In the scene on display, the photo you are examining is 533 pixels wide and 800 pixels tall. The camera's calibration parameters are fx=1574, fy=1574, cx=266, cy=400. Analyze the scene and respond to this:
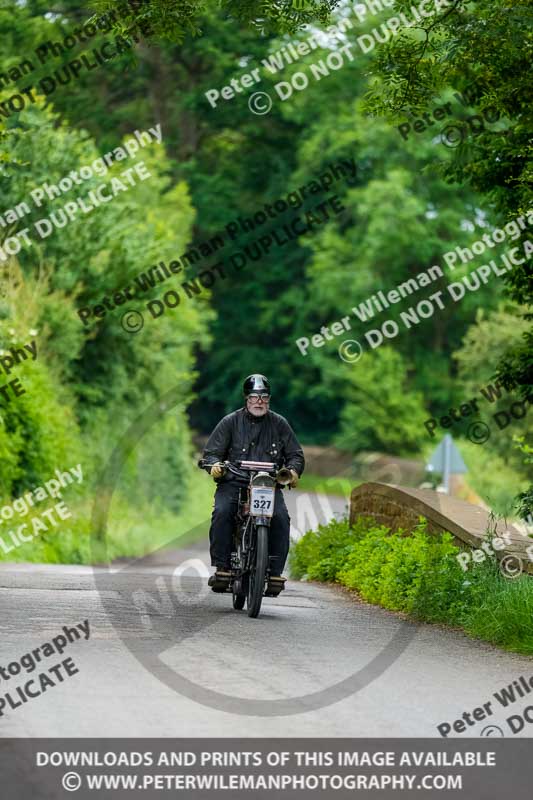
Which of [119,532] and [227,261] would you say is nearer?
[119,532]

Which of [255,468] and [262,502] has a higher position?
[255,468]

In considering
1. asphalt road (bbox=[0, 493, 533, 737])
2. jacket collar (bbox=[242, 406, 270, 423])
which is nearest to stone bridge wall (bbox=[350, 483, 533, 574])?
asphalt road (bbox=[0, 493, 533, 737])

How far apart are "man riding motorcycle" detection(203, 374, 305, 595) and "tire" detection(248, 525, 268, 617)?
25cm

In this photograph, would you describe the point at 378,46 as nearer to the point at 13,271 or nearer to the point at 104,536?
the point at 13,271

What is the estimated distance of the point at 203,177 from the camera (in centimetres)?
6044

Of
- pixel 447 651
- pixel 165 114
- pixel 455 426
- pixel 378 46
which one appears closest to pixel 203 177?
pixel 165 114

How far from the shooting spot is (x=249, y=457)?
12977 mm

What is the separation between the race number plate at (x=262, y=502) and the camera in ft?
40.9

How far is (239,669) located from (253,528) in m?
3.06

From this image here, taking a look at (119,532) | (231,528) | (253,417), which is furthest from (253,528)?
(119,532)

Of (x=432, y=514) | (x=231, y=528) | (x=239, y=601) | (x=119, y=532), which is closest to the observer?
(x=231, y=528)

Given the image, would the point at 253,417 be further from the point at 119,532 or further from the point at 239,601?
the point at 119,532

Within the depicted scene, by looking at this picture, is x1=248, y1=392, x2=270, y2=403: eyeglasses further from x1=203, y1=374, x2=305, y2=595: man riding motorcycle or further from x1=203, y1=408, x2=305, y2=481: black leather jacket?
x1=203, y1=408, x2=305, y2=481: black leather jacket
